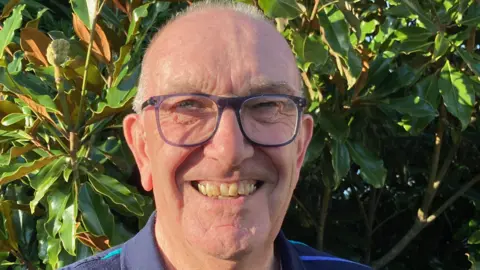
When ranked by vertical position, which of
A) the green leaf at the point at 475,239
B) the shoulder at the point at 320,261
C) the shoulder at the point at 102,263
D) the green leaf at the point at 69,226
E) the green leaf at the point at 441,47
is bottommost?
the green leaf at the point at 475,239

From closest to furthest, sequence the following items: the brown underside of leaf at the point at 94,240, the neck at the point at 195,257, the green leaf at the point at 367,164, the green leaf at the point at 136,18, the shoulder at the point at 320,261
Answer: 1. the neck at the point at 195,257
2. the shoulder at the point at 320,261
3. the brown underside of leaf at the point at 94,240
4. the green leaf at the point at 136,18
5. the green leaf at the point at 367,164

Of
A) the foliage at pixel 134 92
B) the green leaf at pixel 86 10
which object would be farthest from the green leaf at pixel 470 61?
the green leaf at pixel 86 10

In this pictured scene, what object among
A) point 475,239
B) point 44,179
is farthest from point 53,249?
point 475,239

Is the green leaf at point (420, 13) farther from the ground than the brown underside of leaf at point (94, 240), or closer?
farther from the ground

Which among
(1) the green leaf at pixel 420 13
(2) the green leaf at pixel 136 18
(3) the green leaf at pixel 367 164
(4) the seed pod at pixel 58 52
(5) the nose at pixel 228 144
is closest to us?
(5) the nose at pixel 228 144

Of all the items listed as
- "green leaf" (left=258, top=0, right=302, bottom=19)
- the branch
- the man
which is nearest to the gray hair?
the man

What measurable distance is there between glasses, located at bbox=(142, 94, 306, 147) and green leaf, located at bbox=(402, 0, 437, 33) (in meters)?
1.19

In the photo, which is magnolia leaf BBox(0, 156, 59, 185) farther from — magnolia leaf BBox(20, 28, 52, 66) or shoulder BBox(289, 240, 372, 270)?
shoulder BBox(289, 240, 372, 270)

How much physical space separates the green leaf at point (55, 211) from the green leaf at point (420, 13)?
4.62 ft

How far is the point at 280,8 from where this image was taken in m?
2.45

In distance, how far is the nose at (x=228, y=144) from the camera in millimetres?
1661

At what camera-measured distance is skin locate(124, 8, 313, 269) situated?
1.70 metres

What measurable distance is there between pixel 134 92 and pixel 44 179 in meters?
0.43

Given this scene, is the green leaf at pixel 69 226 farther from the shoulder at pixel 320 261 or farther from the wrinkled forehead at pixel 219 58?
the wrinkled forehead at pixel 219 58
